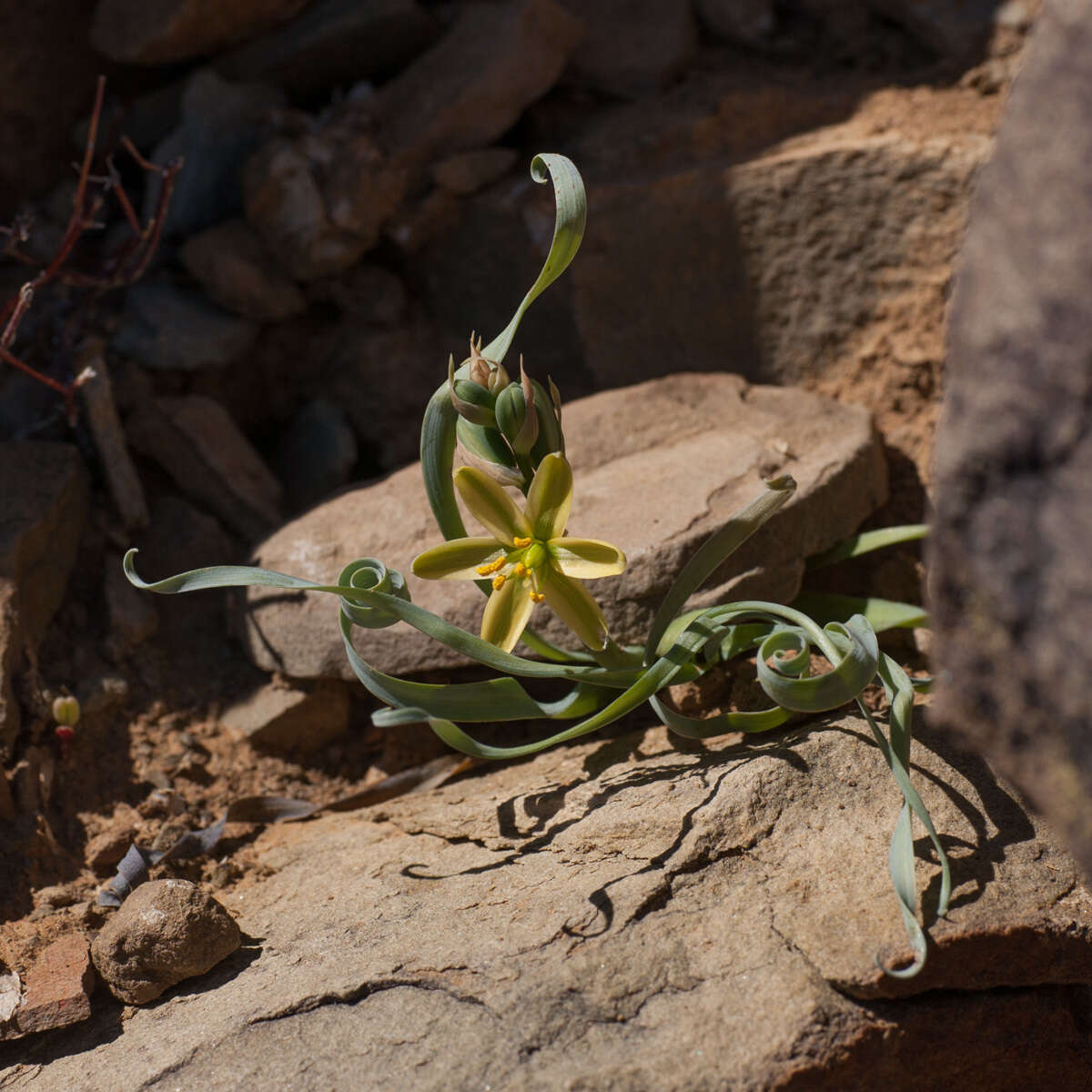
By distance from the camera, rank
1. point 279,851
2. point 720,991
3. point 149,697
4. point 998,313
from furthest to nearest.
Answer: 1. point 149,697
2. point 279,851
3. point 720,991
4. point 998,313

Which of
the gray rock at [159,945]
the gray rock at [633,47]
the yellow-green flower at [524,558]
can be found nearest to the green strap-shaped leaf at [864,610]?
the yellow-green flower at [524,558]

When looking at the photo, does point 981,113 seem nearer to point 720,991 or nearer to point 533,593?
point 533,593

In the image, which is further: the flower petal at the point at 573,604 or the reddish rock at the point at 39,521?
the reddish rock at the point at 39,521

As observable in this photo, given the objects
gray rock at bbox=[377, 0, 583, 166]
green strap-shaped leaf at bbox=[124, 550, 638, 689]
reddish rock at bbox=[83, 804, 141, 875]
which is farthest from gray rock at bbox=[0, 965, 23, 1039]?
gray rock at bbox=[377, 0, 583, 166]

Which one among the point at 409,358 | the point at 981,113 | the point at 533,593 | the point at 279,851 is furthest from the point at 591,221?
the point at 279,851

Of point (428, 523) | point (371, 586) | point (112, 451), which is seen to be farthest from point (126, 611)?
point (371, 586)

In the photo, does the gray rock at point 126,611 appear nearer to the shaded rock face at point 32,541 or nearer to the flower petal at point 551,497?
the shaded rock face at point 32,541

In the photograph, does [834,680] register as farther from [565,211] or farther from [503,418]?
[565,211]
